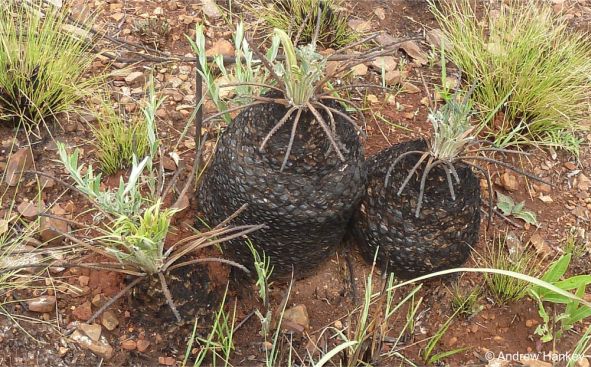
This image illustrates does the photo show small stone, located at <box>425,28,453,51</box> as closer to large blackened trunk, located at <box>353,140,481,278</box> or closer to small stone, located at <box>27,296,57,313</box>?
large blackened trunk, located at <box>353,140,481,278</box>

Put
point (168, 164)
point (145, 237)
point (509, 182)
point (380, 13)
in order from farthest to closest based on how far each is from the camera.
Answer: point (380, 13), point (509, 182), point (168, 164), point (145, 237)

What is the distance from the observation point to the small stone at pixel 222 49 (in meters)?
2.51

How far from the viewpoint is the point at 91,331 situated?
1813 mm

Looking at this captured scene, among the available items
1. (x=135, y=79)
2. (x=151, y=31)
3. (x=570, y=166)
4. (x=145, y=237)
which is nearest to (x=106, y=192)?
(x=145, y=237)

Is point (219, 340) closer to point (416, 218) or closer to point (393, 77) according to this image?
point (416, 218)

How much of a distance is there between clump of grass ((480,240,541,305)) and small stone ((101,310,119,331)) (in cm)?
106

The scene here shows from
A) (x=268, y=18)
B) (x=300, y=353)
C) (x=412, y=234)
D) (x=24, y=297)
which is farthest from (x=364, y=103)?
(x=24, y=297)

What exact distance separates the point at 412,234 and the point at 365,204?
156mm

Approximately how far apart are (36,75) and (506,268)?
1584mm

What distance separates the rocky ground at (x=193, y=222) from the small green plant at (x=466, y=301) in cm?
2

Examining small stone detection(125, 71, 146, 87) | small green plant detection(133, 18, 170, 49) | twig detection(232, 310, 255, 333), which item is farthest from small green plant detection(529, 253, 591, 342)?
small green plant detection(133, 18, 170, 49)

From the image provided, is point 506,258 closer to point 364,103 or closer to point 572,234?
point 572,234

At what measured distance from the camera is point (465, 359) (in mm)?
1940

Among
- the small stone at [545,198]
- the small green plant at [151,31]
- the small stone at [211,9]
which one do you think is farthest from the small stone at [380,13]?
the small stone at [545,198]
